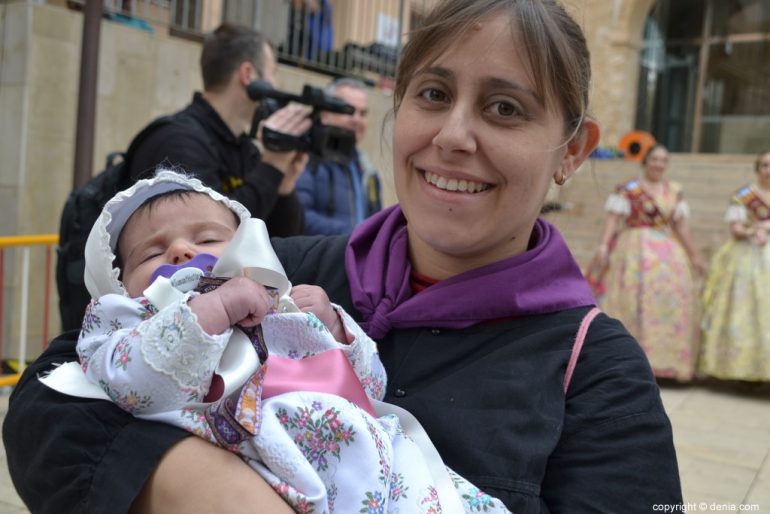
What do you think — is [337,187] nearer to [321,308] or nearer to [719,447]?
[321,308]

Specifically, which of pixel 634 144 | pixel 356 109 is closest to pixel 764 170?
pixel 356 109

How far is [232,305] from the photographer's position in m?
1.37

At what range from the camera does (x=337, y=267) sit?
1777 mm

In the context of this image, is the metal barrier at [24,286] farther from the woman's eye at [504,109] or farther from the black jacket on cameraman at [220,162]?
the woman's eye at [504,109]

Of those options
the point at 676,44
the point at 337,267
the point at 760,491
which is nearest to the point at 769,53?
the point at 676,44

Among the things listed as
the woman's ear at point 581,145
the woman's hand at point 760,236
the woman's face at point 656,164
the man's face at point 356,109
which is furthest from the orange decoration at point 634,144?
the woman's ear at point 581,145

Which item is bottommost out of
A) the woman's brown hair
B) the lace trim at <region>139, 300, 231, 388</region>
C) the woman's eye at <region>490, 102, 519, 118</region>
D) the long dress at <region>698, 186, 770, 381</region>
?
the long dress at <region>698, 186, 770, 381</region>

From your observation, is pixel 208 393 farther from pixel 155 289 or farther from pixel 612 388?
pixel 612 388

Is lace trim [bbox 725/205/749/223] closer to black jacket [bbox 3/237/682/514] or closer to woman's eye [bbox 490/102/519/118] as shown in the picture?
black jacket [bbox 3/237/682/514]

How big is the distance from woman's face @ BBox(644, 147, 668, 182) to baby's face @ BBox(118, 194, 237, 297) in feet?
20.7

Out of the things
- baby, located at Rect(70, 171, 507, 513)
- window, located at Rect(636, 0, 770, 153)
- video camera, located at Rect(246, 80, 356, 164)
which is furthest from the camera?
window, located at Rect(636, 0, 770, 153)

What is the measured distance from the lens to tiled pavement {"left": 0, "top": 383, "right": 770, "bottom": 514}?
14.2 ft

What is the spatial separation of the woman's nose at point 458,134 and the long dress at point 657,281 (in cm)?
624

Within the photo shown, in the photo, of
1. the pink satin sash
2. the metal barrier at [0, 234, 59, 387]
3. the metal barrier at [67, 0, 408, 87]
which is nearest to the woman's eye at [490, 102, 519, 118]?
the pink satin sash
